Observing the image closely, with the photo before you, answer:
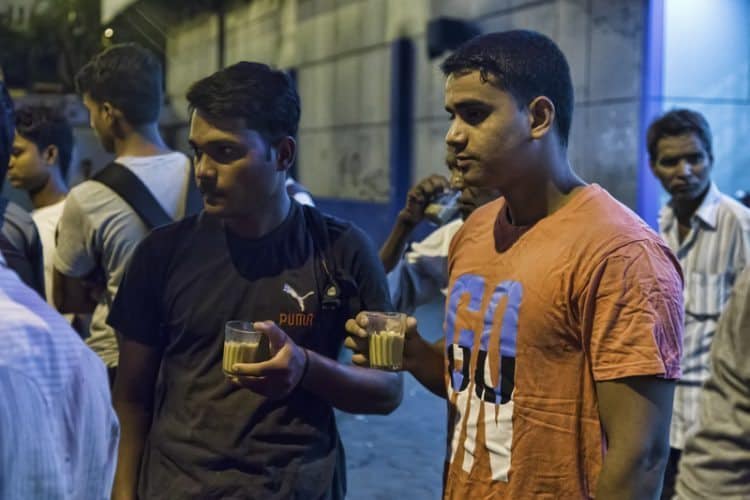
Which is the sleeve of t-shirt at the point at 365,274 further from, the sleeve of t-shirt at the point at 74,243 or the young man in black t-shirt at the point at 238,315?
the sleeve of t-shirt at the point at 74,243

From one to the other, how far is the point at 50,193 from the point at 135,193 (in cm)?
121

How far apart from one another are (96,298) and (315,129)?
50.9 feet

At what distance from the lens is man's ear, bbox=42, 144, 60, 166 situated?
15.3ft

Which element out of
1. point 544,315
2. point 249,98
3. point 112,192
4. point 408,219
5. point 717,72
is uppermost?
→ point 717,72

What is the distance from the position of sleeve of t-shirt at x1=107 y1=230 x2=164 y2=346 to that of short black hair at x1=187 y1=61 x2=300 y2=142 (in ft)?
1.33

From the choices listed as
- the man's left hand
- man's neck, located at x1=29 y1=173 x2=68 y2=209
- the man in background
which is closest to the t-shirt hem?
the man's left hand

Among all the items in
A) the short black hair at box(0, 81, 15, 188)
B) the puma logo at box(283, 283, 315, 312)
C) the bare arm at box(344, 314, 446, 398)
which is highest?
the short black hair at box(0, 81, 15, 188)

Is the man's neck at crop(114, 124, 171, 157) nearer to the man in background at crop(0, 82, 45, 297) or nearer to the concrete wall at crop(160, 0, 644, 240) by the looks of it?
the man in background at crop(0, 82, 45, 297)

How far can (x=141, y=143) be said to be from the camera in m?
3.86

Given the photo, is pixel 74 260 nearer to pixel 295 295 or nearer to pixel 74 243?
pixel 74 243

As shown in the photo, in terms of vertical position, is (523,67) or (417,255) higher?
(523,67)

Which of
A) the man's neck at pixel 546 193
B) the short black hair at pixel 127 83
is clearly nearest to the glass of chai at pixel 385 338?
the man's neck at pixel 546 193

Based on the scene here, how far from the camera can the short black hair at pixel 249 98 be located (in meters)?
2.56

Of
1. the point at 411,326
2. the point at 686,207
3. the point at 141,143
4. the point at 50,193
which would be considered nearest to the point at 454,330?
the point at 411,326
